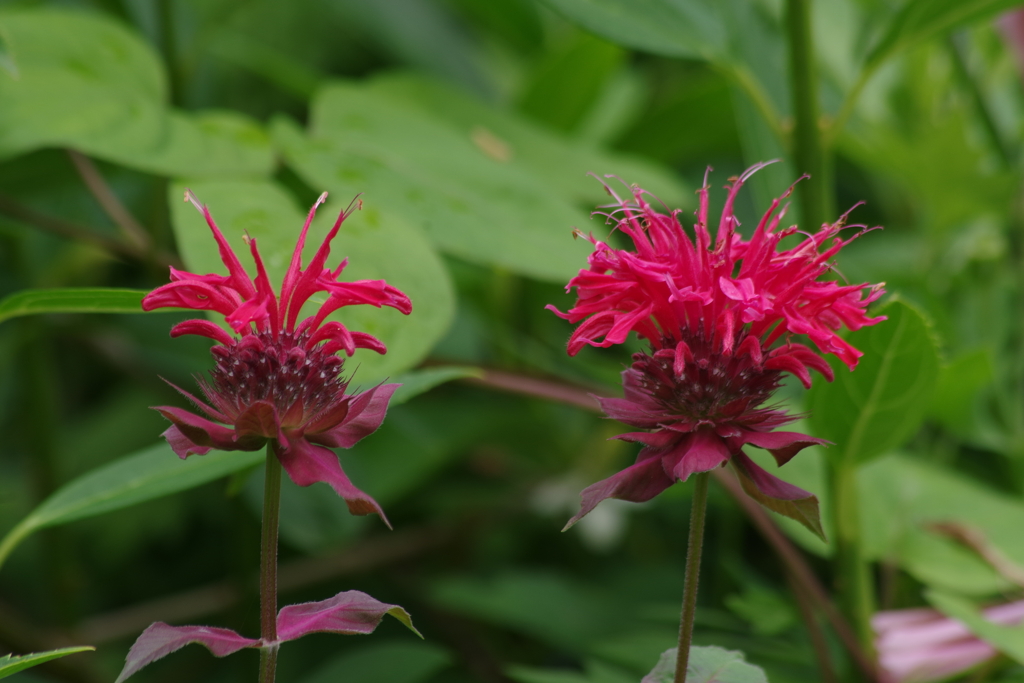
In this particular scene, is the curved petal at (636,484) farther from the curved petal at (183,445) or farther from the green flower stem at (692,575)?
the curved petal at (183,445)

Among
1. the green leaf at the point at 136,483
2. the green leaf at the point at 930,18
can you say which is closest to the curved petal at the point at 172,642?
the green leaf at the point at 136,483

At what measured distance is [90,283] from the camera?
3.51 feet

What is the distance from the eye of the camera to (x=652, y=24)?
671 mm

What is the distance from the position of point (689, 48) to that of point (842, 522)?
1.21 feet

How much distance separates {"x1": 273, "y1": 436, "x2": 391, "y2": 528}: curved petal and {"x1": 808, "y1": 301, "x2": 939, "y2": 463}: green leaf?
0.32 metres

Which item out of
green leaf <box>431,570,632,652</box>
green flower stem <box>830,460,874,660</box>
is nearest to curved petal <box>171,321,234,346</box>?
green flower stem <box>830,460,874,660</box>

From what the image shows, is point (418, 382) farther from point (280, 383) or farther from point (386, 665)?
point (386, 665)

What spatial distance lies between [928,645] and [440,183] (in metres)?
0.50

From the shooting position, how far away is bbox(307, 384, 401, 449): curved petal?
14.2 inches

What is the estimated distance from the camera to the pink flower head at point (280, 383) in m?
0.34

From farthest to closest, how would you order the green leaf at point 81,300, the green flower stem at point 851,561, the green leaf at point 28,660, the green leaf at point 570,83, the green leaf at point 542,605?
the green leaf at point 570,83
the green leaf at point 542,605
the green flower stem at point 851,561
the green leaf at point 81,300
the green leaf at point 28,660

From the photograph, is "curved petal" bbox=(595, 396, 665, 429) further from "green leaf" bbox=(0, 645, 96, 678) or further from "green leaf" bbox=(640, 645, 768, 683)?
"green leaf" bbox=(0, 645, 96, 678)

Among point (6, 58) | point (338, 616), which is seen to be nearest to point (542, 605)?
point (338, 616)

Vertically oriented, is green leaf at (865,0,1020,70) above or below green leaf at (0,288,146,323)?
above
